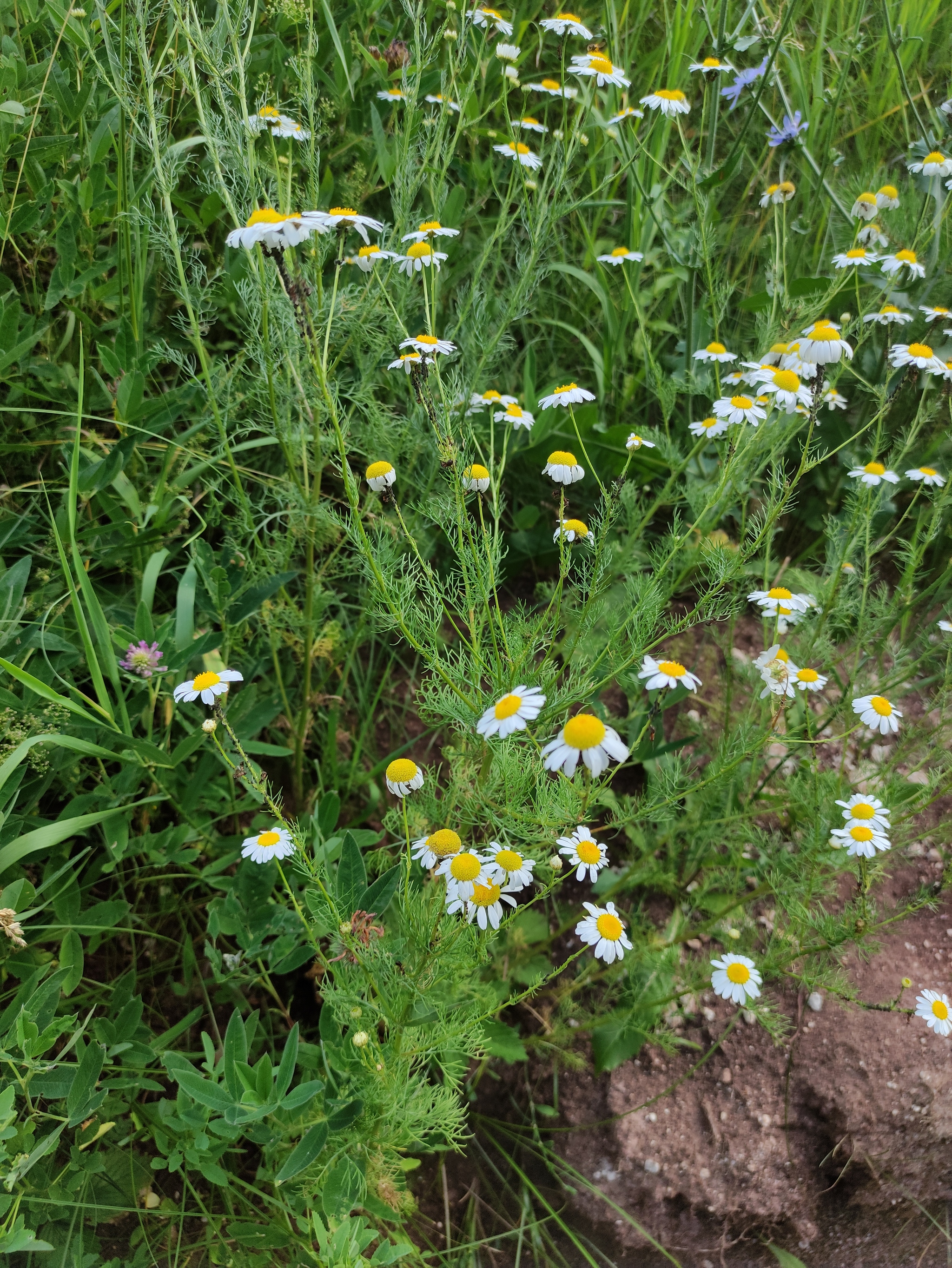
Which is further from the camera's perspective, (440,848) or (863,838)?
(863,838)

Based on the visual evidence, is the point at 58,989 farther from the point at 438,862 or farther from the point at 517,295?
the point at 517,295

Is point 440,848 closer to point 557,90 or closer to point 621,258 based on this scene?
point 621,258

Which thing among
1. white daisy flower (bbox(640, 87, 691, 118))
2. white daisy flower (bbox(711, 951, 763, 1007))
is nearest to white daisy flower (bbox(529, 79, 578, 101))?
white daisy flower (bbox(640, 87, 691, 118))

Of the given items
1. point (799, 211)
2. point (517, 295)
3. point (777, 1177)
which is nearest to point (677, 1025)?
point (777, 1177)

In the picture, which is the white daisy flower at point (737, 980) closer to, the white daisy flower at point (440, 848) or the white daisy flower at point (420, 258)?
the white daisy flower at point (440, 848)

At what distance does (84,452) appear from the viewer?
1506mm

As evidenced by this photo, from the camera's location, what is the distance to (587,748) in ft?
2.87

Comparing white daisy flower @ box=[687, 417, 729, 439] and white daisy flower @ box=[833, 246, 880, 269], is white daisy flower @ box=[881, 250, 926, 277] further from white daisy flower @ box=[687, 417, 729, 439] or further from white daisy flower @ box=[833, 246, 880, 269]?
white daisy flower @ box=[687, 417, 729, 439]

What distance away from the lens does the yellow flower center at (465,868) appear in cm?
94

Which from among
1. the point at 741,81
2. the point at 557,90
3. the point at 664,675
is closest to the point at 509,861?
the point at 664,675

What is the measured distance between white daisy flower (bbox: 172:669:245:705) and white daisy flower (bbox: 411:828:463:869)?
0.31 meters

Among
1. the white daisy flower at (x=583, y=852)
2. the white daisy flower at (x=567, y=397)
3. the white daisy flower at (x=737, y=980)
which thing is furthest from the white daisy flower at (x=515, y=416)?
the white daisy flower at (x=737, y=980)

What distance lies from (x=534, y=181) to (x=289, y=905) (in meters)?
1.26

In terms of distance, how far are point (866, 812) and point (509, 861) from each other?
2.12 feet
